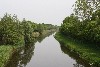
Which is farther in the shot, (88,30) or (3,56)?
(88,30)

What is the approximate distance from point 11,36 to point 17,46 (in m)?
2.64

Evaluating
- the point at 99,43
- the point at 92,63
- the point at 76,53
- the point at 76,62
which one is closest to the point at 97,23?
the point at 99,43

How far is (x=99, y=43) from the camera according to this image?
163ft

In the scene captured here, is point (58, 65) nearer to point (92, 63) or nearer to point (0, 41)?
point (92, 63)

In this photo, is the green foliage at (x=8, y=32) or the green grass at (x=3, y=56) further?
the green foliage at (x=8, y=32)

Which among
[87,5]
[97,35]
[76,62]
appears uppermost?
[87,5]

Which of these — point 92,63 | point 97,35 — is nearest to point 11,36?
point 97,35

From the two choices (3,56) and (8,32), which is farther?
(8,32)

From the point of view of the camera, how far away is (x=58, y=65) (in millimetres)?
38625

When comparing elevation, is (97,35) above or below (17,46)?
above

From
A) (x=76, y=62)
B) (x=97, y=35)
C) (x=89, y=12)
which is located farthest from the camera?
(x=89, y=12)

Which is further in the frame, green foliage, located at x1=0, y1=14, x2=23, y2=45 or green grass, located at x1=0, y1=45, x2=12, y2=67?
green foliage, located at x1=0, y1=14, x2=23, y2=45

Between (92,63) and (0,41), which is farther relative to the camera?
(0,41)

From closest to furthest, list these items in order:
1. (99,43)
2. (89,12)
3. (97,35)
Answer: (97,35), (99,43), (89,12)
